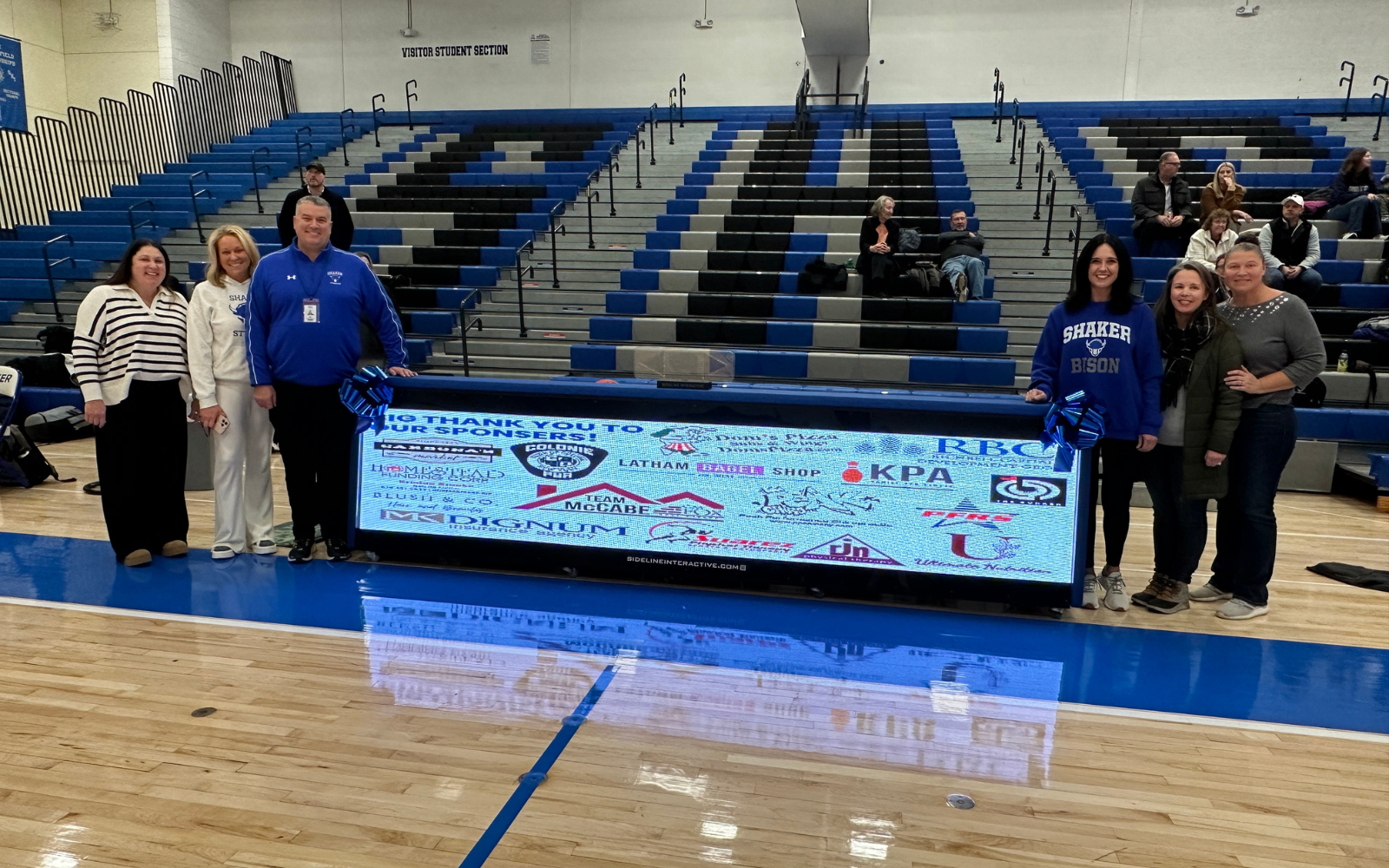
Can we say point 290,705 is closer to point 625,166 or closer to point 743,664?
point 743,664

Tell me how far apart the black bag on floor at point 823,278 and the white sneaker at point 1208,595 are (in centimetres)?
544

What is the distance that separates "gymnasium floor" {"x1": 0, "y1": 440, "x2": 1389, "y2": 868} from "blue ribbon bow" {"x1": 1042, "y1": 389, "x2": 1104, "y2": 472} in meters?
0.73

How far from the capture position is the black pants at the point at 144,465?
12.8ft

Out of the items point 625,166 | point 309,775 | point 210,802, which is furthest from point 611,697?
point 625,166

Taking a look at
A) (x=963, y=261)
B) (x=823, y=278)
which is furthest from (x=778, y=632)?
(x=823, y=278)

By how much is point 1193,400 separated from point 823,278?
5.57m

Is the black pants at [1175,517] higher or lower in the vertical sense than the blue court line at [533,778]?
higher

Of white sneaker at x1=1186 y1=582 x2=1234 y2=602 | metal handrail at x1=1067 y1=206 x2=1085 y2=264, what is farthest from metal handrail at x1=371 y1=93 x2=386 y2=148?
white sneaker at x1=1186 y1=582 x2=1234 y2=602

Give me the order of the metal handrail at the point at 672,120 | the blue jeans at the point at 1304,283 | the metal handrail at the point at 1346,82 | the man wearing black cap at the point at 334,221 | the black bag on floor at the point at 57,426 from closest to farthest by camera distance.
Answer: the man wearing black cap at the point at 334,221 < the blue jeans at the point at 1304,283 < the black bag on floor at the point at 57,426 < the metal handrail at the point at 1346,82 < the metal handrail at the point at 672,120

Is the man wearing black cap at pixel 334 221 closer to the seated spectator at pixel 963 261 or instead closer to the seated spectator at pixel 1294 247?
the seated spectator at pixel 963 261

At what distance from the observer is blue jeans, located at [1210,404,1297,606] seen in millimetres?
3408

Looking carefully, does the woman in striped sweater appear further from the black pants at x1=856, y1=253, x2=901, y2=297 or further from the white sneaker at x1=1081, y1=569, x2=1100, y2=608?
the black pants at x1=856, y1=253, x2=901, y2=297

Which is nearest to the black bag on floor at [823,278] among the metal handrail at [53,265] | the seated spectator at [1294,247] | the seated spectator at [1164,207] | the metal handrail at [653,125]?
the seated spectator at [1164,207]

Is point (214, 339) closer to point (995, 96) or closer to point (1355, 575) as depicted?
point (1355, 575)
